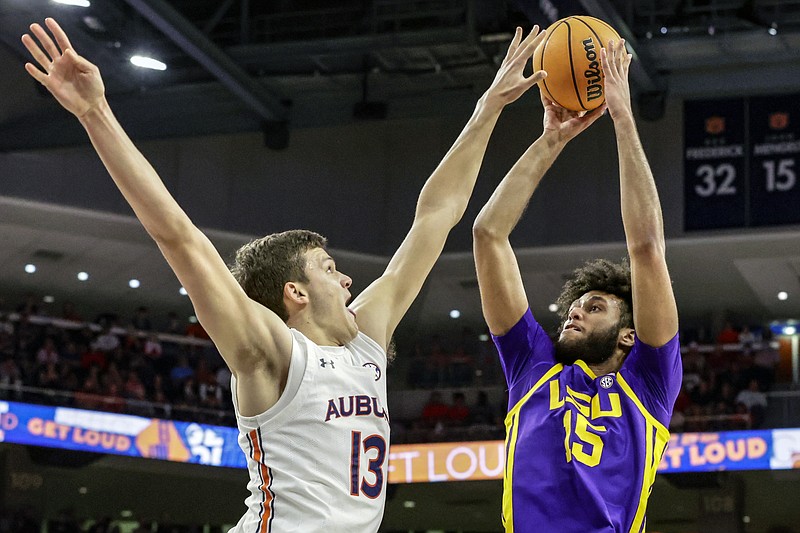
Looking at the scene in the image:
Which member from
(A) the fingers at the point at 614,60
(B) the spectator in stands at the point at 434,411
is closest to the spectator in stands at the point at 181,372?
(B) the spectator in stands at the point at 434,411

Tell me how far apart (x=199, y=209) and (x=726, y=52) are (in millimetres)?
9385

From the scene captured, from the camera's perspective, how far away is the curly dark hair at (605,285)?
4.03 meters

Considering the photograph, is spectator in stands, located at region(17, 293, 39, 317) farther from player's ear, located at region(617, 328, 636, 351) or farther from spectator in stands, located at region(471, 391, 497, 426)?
player's ear, located at region(617, 328, 636, 351)

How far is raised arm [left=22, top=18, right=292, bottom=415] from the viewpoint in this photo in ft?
9.50

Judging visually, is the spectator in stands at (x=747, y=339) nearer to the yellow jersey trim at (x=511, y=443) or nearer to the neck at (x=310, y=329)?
the yellow jersey trim at (x=511, y=443)

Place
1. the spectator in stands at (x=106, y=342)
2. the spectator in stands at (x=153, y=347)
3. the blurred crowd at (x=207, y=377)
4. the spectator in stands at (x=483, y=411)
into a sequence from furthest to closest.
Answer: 1. the spectator in stands at (x=153, y=347)
2. the spectator in stands at (x=106, y=342)
3. the spectator in stands at (x=483, y=411)
4. the blurred crowd at (x=207, y=377)

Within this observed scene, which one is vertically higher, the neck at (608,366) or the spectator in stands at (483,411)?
the spectator in stands at (483,411)

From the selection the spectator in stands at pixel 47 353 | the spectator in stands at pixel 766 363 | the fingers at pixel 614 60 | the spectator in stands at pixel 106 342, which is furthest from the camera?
the spectator in stands at pixel 106 342

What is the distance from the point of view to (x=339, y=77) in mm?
19344

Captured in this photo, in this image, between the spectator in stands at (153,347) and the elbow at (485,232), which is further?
the spectator in stands at (153,347)

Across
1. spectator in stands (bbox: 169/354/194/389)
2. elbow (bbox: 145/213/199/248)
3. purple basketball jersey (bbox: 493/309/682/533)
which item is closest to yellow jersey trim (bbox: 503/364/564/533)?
purple basketball jersey (bbox: 493/309/682/533)

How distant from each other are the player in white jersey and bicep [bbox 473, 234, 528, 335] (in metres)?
0.43

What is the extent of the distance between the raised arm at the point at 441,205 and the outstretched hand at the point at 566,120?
1.33 feet

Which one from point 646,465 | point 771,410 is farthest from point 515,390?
point 771,410
